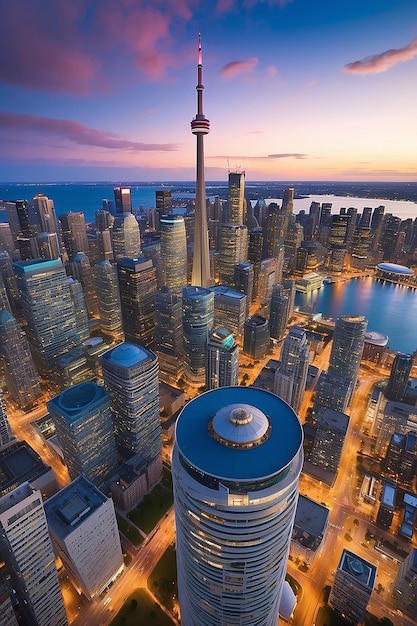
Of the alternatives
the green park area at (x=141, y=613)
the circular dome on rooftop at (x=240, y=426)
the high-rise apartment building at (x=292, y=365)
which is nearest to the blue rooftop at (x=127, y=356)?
the circular dome on rooftop at (x=240, y=426)

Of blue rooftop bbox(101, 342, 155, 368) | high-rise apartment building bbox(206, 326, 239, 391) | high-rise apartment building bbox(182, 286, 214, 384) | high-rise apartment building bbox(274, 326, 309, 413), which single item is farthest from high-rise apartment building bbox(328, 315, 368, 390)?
blue rooftop bbox(101, 342, 155, 368)

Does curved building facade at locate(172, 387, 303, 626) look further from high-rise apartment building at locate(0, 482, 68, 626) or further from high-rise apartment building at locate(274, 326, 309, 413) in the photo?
high-rise apartment building at locate(274, 326, 309, 413)

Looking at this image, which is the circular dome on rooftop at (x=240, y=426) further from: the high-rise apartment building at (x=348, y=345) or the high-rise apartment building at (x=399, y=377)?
the high-rise apartment building at (x=399, y=377)

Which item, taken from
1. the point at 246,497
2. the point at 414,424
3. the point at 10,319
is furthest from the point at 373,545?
the point at 10,319

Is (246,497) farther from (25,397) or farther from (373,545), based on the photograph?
(25,397)

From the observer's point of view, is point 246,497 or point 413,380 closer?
point 246,497
